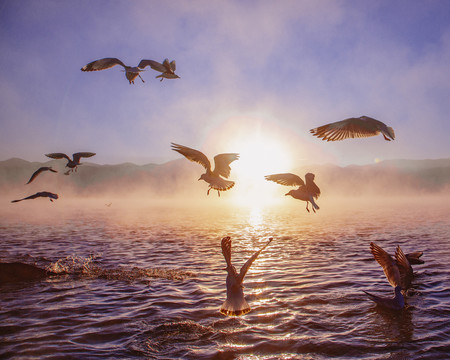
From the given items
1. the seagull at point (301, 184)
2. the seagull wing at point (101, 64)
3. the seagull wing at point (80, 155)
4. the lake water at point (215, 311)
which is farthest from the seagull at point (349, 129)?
the seagull wing at point (80, 155)

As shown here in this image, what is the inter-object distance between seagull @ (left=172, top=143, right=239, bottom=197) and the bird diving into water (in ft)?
10.2

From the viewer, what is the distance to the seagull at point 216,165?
865cm

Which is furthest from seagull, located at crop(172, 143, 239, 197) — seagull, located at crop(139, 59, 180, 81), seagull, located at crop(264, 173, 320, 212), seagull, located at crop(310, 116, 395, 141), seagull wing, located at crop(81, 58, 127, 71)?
seagull wing, located at crop(81, 58, 127, 71)

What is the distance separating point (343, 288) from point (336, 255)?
19.2ft

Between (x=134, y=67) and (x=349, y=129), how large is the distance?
6065 millimetres

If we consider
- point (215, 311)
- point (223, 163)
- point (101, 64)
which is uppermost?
point (101, 64)

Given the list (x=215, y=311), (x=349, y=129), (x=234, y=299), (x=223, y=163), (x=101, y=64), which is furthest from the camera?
(x=101, y=64)

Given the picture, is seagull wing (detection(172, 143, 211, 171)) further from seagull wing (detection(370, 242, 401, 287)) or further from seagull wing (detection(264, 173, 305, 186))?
seagull wing (detection(370, 242, 401, 287))

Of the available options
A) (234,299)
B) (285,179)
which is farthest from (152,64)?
(234,299)

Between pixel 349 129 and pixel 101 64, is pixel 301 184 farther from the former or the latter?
pixel 101 64

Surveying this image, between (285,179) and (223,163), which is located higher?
(223,163)

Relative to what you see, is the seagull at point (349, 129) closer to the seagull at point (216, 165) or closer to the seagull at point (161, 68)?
the seagull at point (216, 165)

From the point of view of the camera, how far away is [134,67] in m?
10.7

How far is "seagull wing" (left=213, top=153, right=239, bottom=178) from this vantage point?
Result: 9516 millimetres
